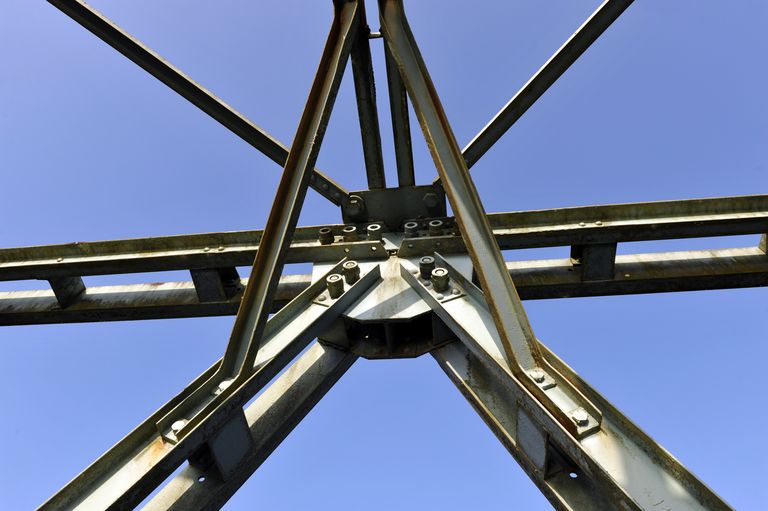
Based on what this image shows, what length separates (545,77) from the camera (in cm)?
403

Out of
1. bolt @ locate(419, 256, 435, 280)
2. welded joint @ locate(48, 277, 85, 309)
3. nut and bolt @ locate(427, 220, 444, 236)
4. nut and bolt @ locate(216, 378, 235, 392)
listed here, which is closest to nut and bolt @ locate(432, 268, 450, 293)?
bolt @ locate(419, 256, 435, 280)

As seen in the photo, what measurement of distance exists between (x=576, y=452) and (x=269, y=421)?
181 centimetres

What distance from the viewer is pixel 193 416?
2.51 m

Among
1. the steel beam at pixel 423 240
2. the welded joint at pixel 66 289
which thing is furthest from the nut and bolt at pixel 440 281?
the welded joint at pixel 66 289

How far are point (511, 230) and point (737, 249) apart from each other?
6.13 feet

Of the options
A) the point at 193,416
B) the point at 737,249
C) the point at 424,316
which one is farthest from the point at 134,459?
the point at 737,249

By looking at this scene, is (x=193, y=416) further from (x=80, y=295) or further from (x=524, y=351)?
(x=80, y=295)

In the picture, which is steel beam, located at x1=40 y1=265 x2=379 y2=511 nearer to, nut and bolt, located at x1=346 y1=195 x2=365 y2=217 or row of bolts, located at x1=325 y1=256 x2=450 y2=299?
row of bolts, located at x1=325 y1=256 x2=450 y2=299

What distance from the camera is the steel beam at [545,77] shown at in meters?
3.83

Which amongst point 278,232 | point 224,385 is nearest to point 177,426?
point 224,385

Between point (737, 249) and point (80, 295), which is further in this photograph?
point (80, 295)

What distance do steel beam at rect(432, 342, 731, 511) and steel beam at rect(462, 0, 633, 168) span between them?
187 centimetres

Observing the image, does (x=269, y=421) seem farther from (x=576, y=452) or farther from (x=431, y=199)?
(x=431, y=199)

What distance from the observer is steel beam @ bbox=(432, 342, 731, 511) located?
6.41ft
